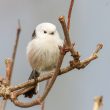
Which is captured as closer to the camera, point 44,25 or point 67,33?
point 67,33

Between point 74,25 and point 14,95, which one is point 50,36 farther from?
point 14,95

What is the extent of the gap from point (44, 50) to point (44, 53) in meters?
0.02

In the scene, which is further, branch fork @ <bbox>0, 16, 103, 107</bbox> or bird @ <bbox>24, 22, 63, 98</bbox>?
bird @ <bbox>24, 22, 63, 98</bbox>

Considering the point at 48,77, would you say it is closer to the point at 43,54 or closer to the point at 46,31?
the point at 43,54

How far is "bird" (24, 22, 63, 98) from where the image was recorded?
1.40 m

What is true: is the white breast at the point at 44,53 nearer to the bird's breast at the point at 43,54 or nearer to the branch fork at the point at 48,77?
the bird's breast at the point at 43,54

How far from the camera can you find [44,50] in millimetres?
1426

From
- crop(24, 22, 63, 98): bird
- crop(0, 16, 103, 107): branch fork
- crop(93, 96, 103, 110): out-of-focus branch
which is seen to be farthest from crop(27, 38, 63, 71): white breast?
crop(93, 96, 103, 110): out-of-focus branch

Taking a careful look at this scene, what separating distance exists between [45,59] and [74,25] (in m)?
0.35

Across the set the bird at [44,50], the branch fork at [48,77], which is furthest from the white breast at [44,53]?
the branch fork at [48,77]

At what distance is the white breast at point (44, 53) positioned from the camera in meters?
1.40

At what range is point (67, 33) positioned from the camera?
82 centimetres

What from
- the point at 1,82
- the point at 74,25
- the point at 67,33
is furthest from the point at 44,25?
the point at 67,33

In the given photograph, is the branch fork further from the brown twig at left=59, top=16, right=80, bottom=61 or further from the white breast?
the white breast
